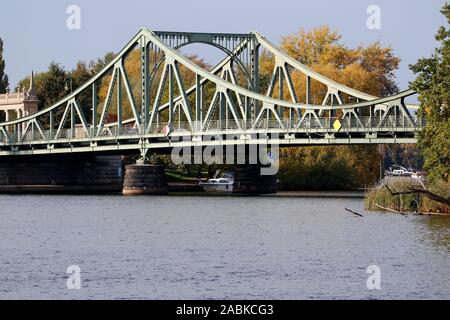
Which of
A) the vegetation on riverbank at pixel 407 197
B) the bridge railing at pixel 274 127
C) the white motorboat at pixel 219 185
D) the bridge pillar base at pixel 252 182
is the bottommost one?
the white motorboat at pixel 219 185

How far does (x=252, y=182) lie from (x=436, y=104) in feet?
137

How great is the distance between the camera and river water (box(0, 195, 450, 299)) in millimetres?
45750

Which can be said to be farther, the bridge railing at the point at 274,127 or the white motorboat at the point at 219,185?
the white motorboat at the point at 219,185

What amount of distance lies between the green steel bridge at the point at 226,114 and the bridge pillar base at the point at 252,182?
3.68m

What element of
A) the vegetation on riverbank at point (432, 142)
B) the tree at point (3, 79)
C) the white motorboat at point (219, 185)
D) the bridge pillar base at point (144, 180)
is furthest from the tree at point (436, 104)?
the tree at point (3, 79)

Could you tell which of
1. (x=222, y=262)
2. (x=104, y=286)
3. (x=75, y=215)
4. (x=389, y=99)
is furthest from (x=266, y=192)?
(x=104, y=286)

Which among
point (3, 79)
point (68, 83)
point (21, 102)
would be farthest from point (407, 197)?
point (3, 79)

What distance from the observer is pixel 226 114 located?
111m

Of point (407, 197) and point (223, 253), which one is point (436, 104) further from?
point (223, 253)

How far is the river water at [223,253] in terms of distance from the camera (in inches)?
1801

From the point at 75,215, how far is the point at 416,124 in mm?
21915

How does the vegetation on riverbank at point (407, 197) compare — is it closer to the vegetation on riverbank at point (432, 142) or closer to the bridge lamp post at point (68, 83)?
the vegetation on riverbank at point (432, 142)

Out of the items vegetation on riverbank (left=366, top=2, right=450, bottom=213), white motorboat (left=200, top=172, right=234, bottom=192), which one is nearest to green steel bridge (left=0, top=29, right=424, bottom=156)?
white motorboat (left=200, top=172, right=234, bottom=192)

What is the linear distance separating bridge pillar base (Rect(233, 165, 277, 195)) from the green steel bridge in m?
3.68
